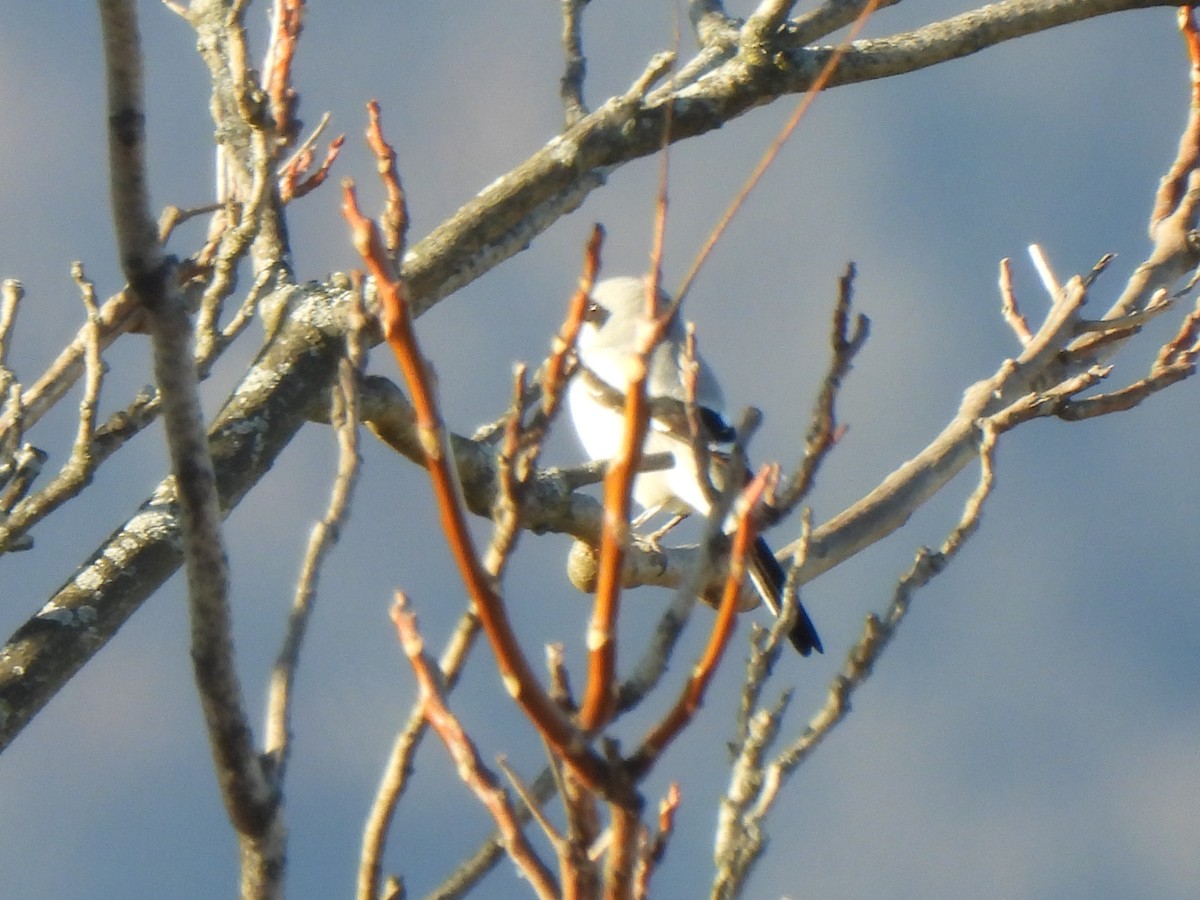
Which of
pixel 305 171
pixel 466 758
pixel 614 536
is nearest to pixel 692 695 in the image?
pixel 614 536

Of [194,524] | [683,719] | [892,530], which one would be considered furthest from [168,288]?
[892,530]

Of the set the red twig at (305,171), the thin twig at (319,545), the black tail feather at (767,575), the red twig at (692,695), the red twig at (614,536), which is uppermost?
the red twig at (305,171)

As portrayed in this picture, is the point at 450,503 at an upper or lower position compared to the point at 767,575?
lower

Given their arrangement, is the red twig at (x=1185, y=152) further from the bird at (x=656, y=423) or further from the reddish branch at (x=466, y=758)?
the reddish branch at (x=466, y=758)

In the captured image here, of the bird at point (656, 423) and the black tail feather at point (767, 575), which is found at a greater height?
the bird at point (656, 423)

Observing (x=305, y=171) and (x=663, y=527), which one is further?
(x=663, y=527)

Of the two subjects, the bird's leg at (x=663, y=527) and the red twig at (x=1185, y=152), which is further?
the bird's leg at (x=663, y=527)

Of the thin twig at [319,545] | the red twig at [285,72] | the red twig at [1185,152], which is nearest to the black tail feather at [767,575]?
the red twig at [1185,152]

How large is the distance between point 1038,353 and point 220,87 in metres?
2.53

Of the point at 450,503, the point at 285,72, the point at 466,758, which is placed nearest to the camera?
the point at 450,503

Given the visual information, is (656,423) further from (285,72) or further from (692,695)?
(692,695)

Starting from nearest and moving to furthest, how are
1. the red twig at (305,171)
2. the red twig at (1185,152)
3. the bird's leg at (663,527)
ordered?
the red twig at (305,171) → the red twig at (1185,152) → the bird's leg at (663,527)

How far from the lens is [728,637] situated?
1230mm

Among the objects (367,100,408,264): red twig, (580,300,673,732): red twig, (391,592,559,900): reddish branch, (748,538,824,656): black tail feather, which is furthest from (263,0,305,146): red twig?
(748,538,824,656): black tail feather
